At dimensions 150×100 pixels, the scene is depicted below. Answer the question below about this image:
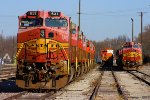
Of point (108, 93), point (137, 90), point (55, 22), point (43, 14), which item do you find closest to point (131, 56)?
point (137, 90)

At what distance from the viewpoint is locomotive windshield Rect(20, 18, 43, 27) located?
17672 millimetres

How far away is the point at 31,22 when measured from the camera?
17.8 meters

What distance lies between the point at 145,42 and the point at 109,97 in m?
101

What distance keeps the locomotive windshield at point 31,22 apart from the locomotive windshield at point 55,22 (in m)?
0.33

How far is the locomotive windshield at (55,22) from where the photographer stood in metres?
Result: 17.7

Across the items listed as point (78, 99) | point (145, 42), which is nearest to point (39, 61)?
point (78, 99)

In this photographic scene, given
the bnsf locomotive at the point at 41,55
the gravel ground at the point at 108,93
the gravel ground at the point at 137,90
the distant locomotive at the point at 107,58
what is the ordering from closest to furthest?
the gravel ground at the point at 108,93
the gravel ground at the point at 137,90
the bnsf locomotive at the point at 41,55
the distant locomotive at the point at 107,58

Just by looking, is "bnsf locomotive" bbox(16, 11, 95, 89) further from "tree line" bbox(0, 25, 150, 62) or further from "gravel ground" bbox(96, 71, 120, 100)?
"tree line" bbox(0, 25, 150, 62)

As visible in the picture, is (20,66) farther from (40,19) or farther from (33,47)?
(40,19)

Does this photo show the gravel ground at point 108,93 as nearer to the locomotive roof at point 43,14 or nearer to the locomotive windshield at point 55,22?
the locomotive windshield at point 55,22

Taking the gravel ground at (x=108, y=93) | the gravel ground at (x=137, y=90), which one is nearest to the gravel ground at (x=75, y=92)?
the gravel ground at (x=108, y=93)

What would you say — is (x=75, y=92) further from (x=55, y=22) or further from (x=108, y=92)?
(x=55, y=22)

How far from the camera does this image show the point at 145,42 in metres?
114

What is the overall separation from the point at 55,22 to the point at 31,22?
1.12m
